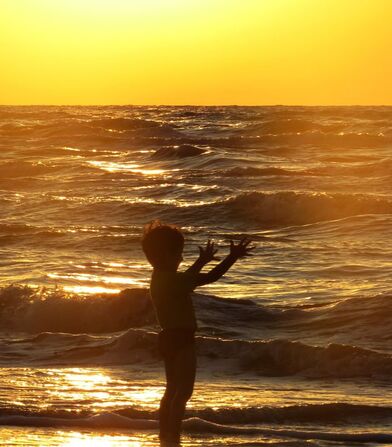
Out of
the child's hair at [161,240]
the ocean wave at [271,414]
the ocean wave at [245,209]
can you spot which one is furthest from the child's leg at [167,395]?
the ocean wave at [245,209]

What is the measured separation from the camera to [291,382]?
11070 mm

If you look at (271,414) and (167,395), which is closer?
(167,395)

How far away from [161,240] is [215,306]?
8.54m

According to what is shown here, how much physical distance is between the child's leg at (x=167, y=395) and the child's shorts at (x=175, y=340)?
0.06 meters

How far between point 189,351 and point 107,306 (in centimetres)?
838

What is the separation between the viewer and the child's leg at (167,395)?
23.4ft

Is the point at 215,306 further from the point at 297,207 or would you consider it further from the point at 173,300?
the point at 297,207

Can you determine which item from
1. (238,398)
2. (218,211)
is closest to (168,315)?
(238,398)

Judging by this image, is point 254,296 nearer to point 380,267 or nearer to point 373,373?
point 380,267

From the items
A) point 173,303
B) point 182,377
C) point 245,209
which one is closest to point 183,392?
point 182,377

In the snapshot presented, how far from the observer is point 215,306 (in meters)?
15.4

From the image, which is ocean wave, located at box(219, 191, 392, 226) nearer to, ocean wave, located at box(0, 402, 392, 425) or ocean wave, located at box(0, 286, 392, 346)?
ocean wave, located at box(0, 286, 392, 346)

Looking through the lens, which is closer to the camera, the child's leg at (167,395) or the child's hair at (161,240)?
the child's hair at (161,240)

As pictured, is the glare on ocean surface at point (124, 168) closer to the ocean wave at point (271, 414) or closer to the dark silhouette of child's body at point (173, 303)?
the ocean wave at point (271, 414)
